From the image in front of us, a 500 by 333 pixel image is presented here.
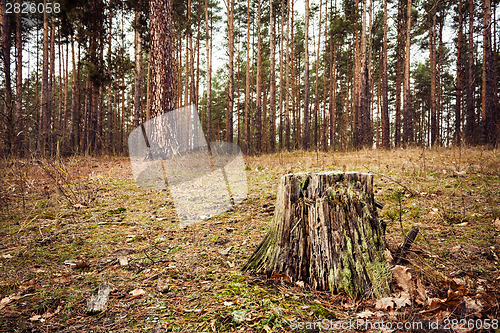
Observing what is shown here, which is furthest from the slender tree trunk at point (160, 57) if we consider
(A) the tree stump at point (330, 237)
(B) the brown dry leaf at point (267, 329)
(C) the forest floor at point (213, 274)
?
(B) the brown dry leaf at point (267, 329)

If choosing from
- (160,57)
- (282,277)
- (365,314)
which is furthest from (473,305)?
(160,57)

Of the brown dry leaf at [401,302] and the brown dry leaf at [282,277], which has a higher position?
the brown dry leaf at [282,277]

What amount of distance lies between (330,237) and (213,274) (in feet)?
3.15

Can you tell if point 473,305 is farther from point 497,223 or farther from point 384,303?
point 497,223

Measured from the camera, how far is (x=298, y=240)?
1871mm

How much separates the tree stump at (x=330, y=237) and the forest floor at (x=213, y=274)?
0.34 feet

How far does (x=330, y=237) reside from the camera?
1.79 meters

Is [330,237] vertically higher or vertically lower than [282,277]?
higher

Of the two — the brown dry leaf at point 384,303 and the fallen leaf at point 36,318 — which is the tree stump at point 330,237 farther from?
the fallen leaf at point 36,318

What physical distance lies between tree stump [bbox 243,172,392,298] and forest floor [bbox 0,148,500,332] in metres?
0.10

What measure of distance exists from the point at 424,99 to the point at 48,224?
38491 millimetres

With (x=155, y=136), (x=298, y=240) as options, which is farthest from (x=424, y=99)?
(x=298, y=240)

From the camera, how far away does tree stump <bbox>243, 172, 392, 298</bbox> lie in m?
1.73

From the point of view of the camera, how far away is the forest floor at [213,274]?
142 cm
